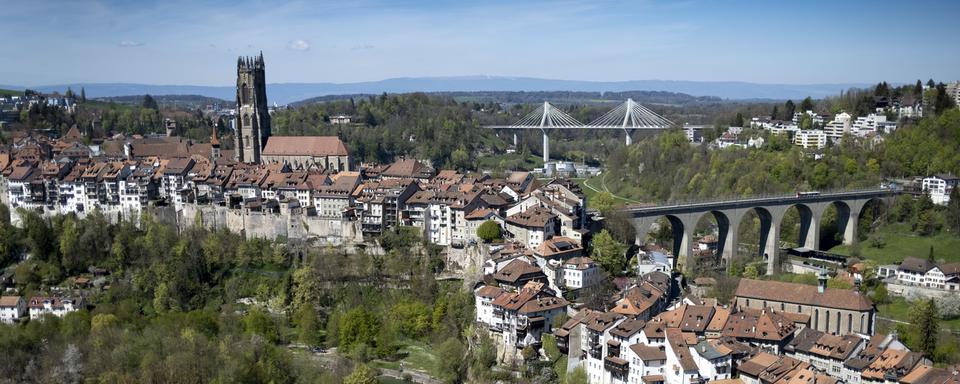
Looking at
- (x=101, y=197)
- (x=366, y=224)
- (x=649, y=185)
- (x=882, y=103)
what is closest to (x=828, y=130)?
(x=882, y=103)

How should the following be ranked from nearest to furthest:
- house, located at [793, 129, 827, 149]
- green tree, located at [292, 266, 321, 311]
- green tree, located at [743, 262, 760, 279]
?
green tree, located at [292, 266, 321, 311] → green tree, located at [743, 262, 760, 279] → house, located at [793, 129, 827, 149]

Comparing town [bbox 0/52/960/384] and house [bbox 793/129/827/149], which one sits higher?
house [bbox 793/129/827/149]

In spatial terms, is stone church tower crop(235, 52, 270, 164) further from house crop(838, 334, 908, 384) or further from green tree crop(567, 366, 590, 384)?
house crop(838, 334, 908, 384)

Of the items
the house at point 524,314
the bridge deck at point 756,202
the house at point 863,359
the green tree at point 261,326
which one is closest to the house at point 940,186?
the bridge deck at point 756,202

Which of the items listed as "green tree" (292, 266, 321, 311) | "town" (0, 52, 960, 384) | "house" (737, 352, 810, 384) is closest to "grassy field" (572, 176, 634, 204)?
"town" (0, 52, 960, 384)

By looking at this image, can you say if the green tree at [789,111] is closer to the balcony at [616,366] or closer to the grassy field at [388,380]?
the balcony at [616,366]

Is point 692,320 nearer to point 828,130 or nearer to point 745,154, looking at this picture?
point 745,154

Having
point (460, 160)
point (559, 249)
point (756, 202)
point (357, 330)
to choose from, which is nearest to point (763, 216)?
point (756, 202)
